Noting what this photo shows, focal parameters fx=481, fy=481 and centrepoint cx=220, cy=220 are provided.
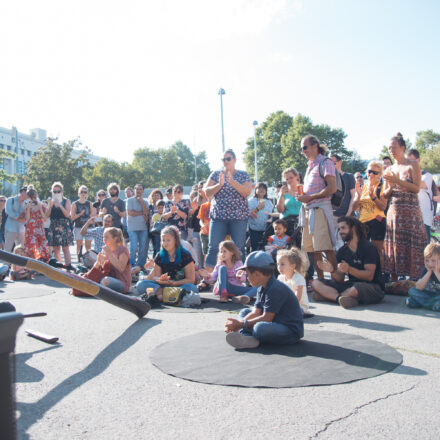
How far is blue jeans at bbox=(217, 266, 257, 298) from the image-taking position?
6.64 m

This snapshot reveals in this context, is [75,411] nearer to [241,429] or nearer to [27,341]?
[241,429]

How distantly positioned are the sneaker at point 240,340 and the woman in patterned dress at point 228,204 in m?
3.51

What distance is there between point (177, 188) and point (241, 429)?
7416mm

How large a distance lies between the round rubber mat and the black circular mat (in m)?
3.87

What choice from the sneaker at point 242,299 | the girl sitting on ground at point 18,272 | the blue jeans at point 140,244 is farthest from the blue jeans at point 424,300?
the girl sitting on ground at point 18,272

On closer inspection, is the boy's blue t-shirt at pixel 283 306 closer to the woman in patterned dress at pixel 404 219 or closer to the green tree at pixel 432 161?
the woman in patterned dress at pixel 404 219

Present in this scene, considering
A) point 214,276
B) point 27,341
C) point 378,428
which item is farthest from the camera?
point 214,276

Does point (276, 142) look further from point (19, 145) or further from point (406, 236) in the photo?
point (406, 236)

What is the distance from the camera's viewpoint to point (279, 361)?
3.69 metres

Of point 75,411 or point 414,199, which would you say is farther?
point 414,199

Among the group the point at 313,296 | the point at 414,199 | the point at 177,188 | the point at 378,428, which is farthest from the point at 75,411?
the point at 177,188

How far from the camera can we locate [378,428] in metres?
2.47

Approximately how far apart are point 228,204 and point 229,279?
123 centimetres

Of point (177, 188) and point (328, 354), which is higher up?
point (177, 188)
